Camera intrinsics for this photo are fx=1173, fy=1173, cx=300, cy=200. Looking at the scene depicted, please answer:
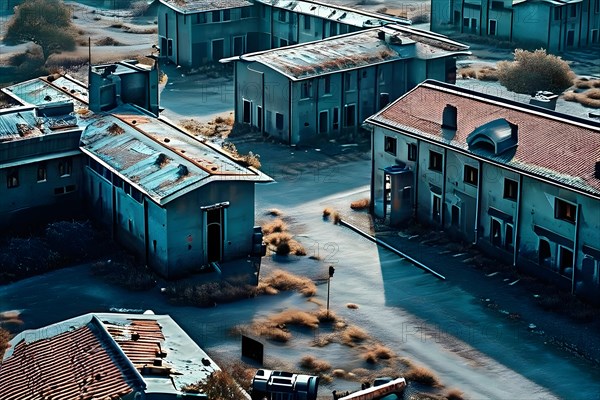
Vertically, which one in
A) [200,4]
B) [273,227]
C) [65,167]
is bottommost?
[273,227]

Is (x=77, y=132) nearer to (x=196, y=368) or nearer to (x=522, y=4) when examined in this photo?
(x=196, y=368)

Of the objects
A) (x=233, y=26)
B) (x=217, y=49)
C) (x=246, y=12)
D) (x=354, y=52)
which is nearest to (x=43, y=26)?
(x=217, y=49)

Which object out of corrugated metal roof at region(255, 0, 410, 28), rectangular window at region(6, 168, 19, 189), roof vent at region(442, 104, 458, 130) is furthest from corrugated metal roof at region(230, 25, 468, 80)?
rectangular window at region(6, 168, 19, 189)

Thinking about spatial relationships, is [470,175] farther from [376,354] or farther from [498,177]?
[376,354]

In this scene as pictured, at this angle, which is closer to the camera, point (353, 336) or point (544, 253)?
point (353, 336)

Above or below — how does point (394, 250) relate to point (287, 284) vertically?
above

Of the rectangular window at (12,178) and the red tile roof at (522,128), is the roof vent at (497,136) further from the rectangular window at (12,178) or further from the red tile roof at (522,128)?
the rectangular window at (12,178)

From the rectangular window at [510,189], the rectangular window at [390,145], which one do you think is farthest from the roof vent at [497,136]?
the rectangular window at [390,145]
